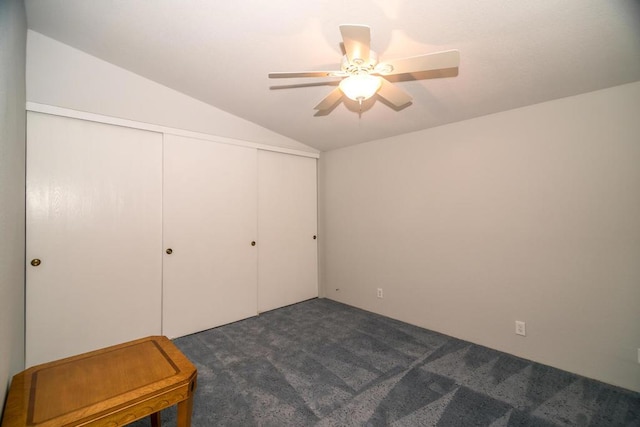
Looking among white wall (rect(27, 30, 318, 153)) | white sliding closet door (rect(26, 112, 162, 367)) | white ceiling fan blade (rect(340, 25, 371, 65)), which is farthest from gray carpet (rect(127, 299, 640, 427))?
white wall (rect(27, 30, 318, 153))

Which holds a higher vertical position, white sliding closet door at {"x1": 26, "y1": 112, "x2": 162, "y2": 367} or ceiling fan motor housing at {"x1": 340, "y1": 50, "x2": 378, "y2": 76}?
ceiling fan motor housing at {"x1": 340, "y1": 50, "x2": 378, "y2": 76}

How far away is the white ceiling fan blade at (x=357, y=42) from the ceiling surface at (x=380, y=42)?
368mm

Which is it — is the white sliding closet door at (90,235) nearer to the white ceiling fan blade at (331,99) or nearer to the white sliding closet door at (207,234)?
the white sliding closet door at (207,234)

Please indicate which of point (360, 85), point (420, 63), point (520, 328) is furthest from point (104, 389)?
point (520, 328)

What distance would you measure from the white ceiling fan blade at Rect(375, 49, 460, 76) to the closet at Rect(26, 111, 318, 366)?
2229mm

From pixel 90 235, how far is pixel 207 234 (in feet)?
3.24

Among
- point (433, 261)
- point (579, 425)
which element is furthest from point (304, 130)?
point (579, 425)

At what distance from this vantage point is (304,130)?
3.41 metres

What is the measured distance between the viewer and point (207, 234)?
119 inches

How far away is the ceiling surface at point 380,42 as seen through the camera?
1493 mm

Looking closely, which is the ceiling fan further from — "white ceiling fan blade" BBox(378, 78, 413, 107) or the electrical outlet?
the electrical outlet

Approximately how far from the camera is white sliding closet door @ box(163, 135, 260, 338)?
2.79m

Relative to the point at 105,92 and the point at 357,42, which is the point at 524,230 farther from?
the point at 105,92

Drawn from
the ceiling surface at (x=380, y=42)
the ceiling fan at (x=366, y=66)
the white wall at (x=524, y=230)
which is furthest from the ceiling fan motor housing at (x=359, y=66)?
the white wall at (x=524, y=230)
